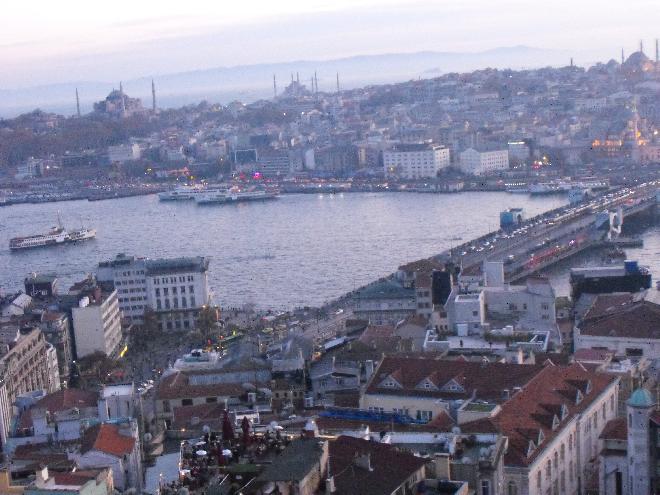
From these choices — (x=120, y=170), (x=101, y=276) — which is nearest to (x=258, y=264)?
(x=101, y=276)

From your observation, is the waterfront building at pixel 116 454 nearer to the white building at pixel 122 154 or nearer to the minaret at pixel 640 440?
the minaret at pixel 640 440

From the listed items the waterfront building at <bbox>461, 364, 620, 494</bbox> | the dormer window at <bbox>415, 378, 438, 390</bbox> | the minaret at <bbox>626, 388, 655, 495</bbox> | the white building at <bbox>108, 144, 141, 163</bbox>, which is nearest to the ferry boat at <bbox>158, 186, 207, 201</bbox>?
the white building at <bbox>108, 144, 141, 163</bbox>

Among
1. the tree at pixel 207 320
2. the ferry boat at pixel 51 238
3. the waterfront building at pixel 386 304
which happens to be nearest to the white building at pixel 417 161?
the ferry boat at pixel 51 238

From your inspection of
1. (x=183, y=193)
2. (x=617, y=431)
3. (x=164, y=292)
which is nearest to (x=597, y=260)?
(x=164, y=292)

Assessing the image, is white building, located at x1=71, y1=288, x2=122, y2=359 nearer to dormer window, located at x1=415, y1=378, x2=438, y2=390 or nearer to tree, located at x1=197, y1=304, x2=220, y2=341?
tree, located at x1=197, y1=304, x2=220, y2=341

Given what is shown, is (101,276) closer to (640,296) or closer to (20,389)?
(20,389)

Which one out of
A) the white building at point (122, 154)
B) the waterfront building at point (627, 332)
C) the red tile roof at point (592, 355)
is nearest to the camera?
the red tile roof at point (592, 355)

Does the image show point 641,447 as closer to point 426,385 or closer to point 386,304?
point 426,385
